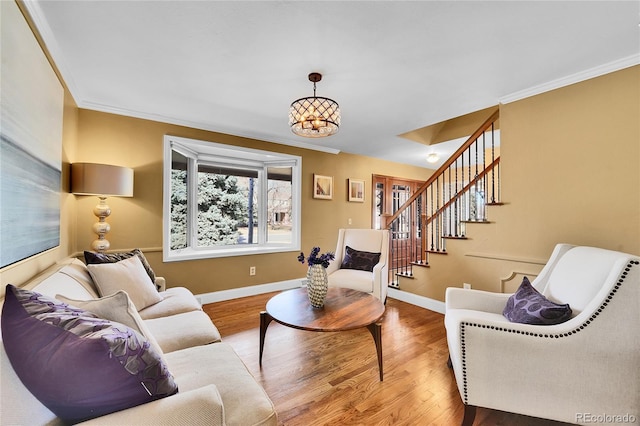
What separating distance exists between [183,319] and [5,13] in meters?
1.77

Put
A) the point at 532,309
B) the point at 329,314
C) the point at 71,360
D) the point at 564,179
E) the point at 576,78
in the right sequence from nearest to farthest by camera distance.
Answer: the point at 71,360
the point at 532,309
the point at 329,314
the point at 576,78
the point at 564,179

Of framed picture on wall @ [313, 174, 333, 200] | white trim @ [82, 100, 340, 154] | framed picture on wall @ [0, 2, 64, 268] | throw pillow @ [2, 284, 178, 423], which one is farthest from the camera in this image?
framed picture on wall @ [313, 174, 333, 200]

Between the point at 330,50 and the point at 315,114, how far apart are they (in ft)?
1.41

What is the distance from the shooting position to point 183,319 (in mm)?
1776

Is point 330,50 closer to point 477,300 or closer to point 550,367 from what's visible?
point 477,300

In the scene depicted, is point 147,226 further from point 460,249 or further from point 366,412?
point 460,249

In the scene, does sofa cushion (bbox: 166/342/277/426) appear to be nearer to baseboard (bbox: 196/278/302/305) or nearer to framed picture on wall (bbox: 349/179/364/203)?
baseboard (bbox: 196/278/302/305)

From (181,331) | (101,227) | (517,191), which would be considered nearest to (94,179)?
(101,227)

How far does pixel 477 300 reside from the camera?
1956mm

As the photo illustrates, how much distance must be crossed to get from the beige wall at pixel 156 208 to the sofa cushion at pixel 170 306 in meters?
1.11

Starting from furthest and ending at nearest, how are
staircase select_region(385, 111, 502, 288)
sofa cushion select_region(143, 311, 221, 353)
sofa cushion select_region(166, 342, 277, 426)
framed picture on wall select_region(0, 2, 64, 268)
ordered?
staircase select_region(385, 111, 502, 288)
sofa cushion select_region(143, 311, 221, 353)
framed picture on wall select_region(0, 2, 64, 268)
sofa cushion select_region(166, 342, 277, 426)

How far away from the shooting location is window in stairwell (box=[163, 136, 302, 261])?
3.44 metres

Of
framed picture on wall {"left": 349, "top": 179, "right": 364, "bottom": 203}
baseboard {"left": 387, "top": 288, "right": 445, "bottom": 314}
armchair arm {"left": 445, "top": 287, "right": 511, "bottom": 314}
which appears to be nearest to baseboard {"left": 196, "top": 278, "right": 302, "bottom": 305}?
baseboard {"left": 387, "top": 288, "right": 445, "bottom": 314}

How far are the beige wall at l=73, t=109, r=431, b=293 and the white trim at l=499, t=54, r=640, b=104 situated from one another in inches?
105
